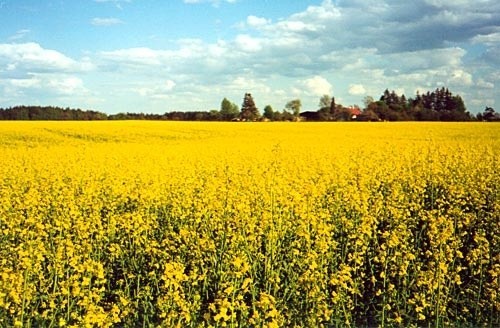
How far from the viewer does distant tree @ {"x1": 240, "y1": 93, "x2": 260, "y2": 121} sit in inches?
1865

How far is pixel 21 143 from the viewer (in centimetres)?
2411

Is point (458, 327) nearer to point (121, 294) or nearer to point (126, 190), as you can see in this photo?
point (121, 294)

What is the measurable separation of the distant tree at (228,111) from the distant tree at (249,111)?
0.70 meters

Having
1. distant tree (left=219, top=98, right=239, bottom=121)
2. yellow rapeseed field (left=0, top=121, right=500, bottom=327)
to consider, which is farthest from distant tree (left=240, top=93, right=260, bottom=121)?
yellow rapeseed field (left=0, top=121, right=500, bottom=327)

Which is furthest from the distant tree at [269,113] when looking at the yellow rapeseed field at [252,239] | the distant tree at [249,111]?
the yellow rapeseed field at [252,239]

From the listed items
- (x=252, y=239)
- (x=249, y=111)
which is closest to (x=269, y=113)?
(x=249, y=111)

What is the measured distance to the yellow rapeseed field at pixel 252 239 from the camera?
5.25 meters

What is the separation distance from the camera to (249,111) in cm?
5006

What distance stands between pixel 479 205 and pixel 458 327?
4114 mm

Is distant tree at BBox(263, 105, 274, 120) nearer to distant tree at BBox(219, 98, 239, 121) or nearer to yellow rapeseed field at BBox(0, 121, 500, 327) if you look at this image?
distant tree at BBox(219, 98, 239, 121)

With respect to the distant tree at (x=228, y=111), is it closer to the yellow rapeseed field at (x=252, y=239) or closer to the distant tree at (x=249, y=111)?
the distant tree at (x=249, y=111)

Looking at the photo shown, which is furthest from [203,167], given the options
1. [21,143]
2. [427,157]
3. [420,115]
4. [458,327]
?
[420,115]

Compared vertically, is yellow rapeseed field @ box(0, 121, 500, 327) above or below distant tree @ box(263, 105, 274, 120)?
below

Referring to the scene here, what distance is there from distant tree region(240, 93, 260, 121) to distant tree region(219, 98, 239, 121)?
27.6 inches
